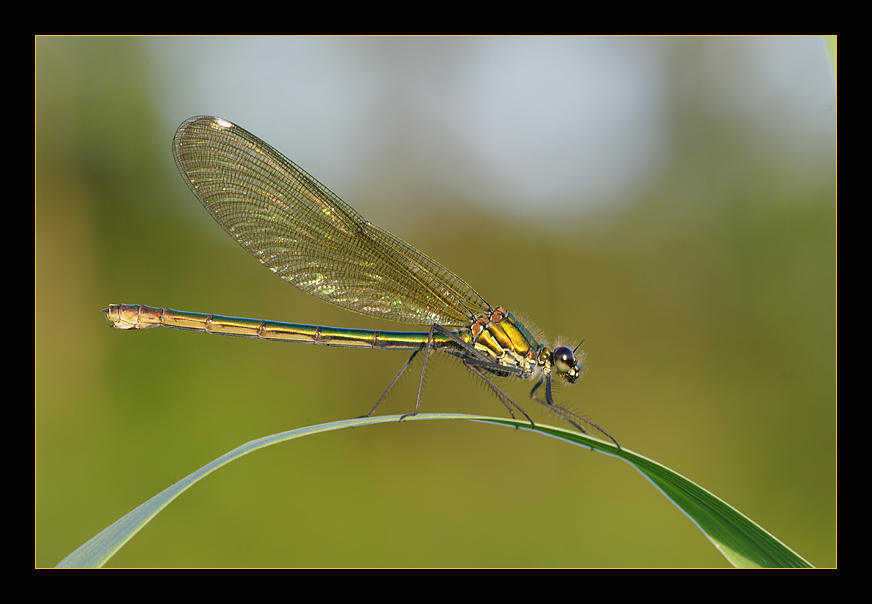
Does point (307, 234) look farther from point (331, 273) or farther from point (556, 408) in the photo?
Result: point (556, 408)

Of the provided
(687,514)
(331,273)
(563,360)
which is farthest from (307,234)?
(687,514)

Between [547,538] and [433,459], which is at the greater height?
[433,459]

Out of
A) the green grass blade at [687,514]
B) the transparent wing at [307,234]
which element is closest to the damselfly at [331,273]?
the transparent wing at [307,234]

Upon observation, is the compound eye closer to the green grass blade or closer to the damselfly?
the damselfly

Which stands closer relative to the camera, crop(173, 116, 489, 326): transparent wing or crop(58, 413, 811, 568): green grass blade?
crop(58, 413, 811, 568): green grass blade

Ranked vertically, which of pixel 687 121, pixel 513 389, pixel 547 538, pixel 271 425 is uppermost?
pixel 687 121

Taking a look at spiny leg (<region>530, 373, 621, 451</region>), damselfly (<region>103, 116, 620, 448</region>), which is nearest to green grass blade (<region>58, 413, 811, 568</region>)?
spiny leg (<region>530, 373, 621, 451</region>)

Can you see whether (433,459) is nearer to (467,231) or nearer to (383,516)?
(383,516)

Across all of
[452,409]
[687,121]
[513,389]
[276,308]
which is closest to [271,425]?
[276,308]
